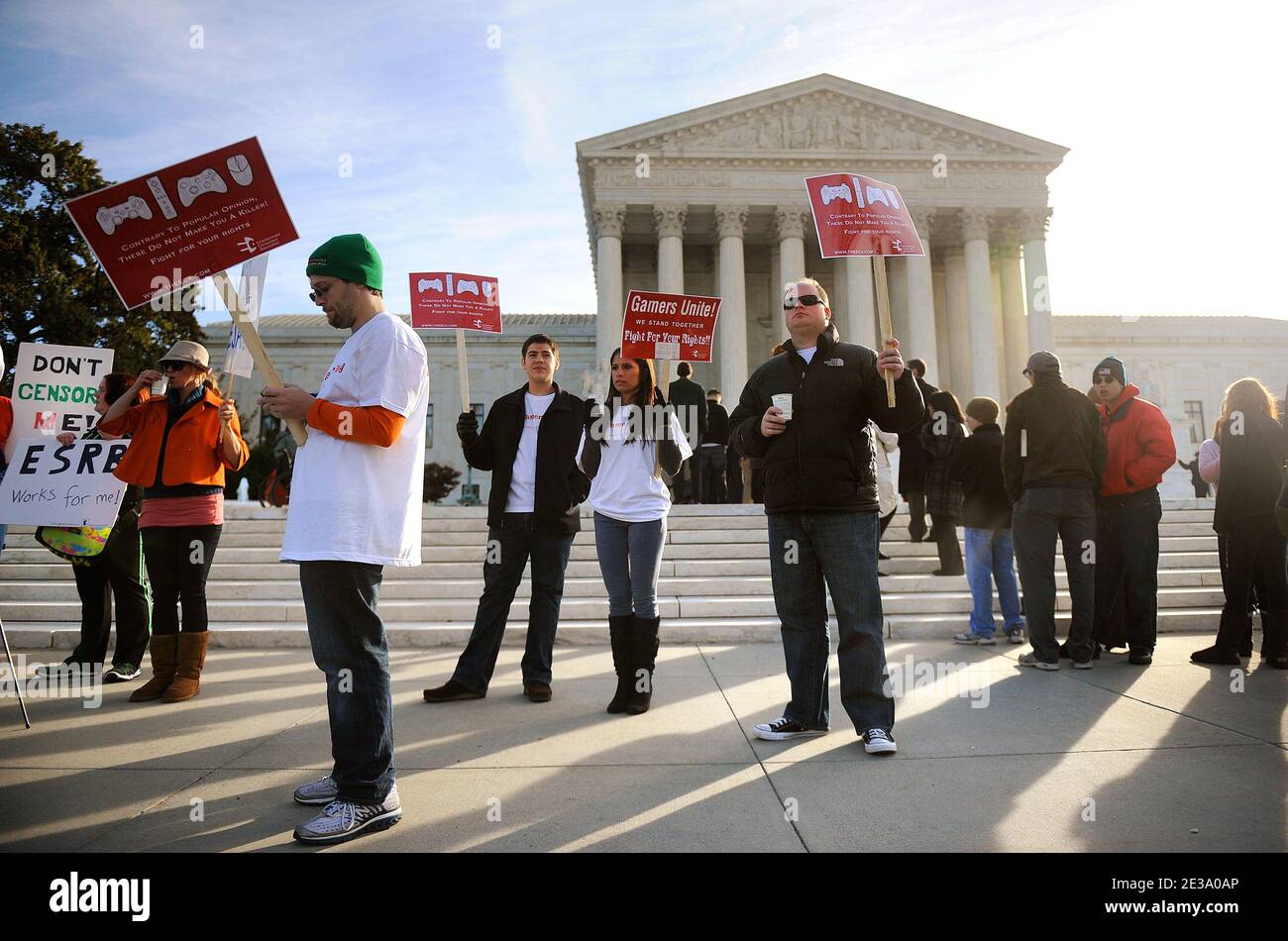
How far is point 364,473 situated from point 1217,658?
6.07 meters

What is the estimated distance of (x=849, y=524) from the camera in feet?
12.3

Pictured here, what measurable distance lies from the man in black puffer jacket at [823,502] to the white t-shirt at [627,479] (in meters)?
0.86

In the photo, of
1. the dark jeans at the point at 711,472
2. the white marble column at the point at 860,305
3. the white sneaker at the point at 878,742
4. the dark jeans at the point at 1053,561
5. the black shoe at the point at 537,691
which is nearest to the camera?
the white sneaker at the point at 878,742

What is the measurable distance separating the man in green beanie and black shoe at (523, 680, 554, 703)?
191 cm

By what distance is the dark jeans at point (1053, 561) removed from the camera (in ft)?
18.3

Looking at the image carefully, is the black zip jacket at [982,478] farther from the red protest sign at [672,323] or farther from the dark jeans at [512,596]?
the dark jeans at [512,596]

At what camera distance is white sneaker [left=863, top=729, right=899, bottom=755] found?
347 centimetres

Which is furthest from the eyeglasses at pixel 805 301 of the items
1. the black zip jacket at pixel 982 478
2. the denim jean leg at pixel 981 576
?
the denim jean leg at pixel 981 576

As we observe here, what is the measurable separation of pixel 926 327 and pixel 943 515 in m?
26.5

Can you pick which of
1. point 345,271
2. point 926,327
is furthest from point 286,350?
point 345,271

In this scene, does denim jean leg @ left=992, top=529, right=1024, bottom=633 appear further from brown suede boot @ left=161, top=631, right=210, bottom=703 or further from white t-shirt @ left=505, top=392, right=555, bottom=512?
brown suede boot @ left=161, top=631, right=210, bottom=703

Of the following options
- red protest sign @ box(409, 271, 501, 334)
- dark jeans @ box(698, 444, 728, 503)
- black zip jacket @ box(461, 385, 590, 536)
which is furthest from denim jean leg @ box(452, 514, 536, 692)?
dark jeans @ box(698, 444, 728, 503)

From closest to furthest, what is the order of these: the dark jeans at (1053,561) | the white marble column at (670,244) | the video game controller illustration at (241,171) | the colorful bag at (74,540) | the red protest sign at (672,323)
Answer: the video game controller illustration at (241,171) → the colorful bag at (74,540) → the dark jeans at (1053,561) → the red protest sign at (672,323) → the white marble column at (670,244)

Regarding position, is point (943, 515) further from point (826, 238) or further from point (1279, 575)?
point (826, 238)
